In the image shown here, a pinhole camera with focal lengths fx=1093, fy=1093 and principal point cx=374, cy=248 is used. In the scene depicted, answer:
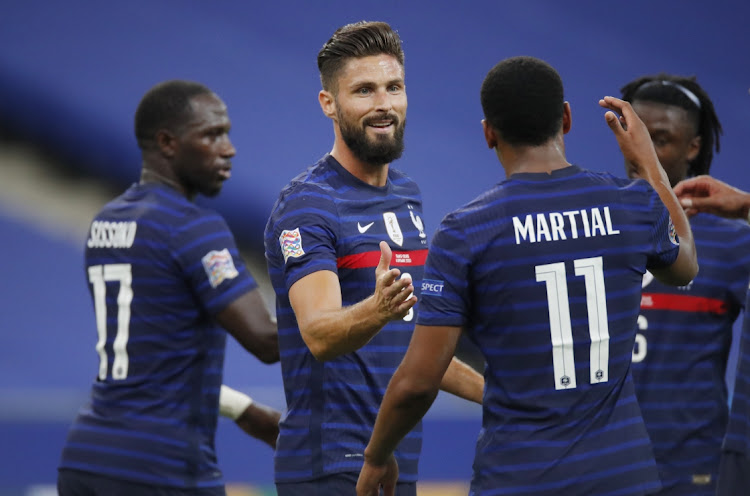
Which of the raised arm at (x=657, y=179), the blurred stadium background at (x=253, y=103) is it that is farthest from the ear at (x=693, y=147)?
the blurred stadium background at (x=253, y=103)

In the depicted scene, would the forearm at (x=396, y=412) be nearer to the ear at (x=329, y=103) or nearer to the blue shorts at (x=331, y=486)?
the blue shorts at (x=331, y=486)

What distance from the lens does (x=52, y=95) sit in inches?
331

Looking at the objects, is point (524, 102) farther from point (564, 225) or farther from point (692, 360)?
point (692, 360)

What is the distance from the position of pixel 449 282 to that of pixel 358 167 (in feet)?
2.89

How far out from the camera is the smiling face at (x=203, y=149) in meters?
4.25

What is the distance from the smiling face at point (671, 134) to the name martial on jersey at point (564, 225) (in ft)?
4.94

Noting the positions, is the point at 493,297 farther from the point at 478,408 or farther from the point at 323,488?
the point at 478,408

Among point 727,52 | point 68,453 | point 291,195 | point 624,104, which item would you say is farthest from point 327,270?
point 727,52

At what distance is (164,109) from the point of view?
4.28 m

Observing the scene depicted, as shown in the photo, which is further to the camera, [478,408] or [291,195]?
[478,408]

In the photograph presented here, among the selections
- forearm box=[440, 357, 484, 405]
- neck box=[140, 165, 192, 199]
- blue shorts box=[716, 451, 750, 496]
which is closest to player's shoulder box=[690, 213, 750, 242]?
blue shorts box=[716, 451, 750, 496]

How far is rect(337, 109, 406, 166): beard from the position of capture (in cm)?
346

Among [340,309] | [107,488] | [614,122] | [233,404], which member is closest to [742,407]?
[614,122]

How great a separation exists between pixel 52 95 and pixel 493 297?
6.44m
